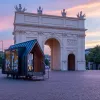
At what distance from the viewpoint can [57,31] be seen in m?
59.7

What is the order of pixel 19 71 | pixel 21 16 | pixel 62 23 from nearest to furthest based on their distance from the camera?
pixel 19 71 → pixel 21 16 → pixel 62 23

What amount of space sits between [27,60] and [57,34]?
111ft

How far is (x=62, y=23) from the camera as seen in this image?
198 ft

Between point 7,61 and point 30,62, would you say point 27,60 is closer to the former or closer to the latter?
point 30,62

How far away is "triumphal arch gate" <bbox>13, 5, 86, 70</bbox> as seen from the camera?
56.3m

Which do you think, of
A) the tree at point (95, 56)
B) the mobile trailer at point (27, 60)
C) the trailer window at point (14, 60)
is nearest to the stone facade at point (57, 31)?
the trailer window at point (14, 60)

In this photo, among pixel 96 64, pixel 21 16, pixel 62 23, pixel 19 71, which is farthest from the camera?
pixel 96 64

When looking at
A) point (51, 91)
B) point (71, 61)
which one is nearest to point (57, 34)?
point (71, 61)

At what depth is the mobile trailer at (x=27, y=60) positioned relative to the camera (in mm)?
26516

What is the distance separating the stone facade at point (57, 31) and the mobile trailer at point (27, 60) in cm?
2716

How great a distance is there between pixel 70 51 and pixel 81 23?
6.31 m

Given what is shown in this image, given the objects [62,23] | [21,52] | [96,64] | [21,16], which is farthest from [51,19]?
[96,64]

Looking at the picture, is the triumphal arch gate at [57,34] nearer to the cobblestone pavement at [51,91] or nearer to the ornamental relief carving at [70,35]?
the ornamental relief carving at [70,35]

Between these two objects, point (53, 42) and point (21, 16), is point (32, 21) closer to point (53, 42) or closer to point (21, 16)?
point (21, 16)
